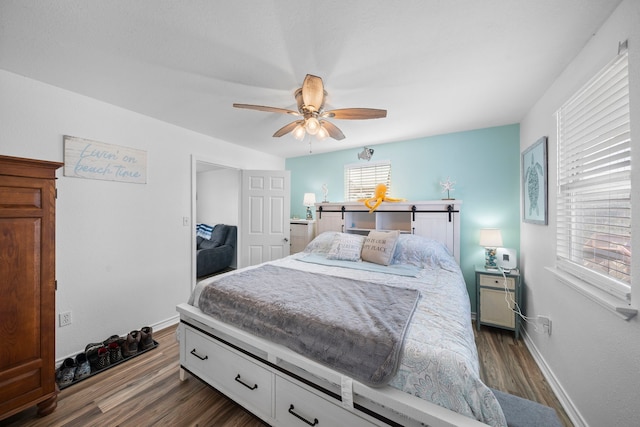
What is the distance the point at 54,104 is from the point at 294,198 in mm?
3265

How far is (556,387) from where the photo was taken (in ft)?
5.65

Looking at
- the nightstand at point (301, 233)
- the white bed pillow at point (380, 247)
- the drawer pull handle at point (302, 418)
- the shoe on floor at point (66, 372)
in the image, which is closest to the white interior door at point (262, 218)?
the nightstand at point (301, 233)

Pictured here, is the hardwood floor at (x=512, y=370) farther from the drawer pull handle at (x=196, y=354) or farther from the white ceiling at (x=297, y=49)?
the white ceiling at (x=297, y=49)

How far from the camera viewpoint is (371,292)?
1.69 metres

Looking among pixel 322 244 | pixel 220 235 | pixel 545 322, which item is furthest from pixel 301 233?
pixel 545 322

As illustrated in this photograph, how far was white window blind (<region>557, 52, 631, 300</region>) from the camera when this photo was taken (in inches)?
46.7

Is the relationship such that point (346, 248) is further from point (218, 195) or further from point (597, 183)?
point (218, 195)

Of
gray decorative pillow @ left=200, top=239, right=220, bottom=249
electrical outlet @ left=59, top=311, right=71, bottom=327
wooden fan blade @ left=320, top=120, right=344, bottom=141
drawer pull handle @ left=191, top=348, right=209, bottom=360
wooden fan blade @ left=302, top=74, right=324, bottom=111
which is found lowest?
drawer pull handle @ left=191, top=348, right=209, bottom=360

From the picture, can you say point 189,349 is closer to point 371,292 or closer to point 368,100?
point 371,292

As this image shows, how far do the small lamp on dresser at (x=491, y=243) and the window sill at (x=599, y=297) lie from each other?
0.88 meters

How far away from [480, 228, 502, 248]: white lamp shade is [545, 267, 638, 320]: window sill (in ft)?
2.87

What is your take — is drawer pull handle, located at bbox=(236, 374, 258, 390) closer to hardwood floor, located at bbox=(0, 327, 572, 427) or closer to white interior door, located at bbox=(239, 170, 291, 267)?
hardwood floor, located at bbox=(0, 327, 572, 427)

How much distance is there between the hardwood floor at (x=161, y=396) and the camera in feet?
5.00

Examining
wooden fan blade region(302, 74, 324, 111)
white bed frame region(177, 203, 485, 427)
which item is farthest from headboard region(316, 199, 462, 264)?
white bed frame region(177, 203, 485, 427)
